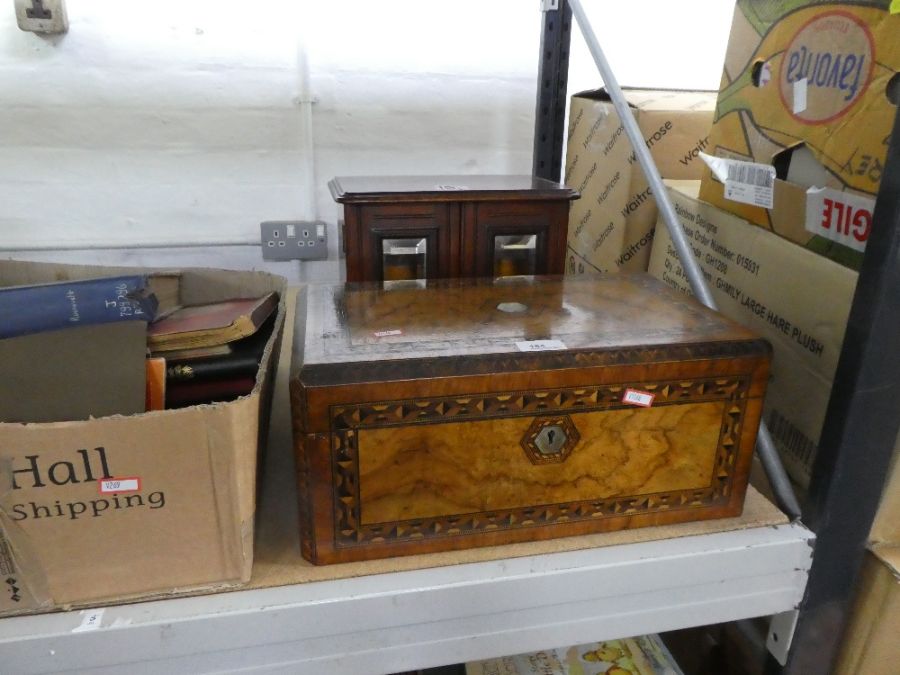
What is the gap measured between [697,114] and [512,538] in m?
0.79

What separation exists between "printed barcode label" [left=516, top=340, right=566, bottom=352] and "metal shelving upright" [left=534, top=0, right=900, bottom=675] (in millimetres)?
250

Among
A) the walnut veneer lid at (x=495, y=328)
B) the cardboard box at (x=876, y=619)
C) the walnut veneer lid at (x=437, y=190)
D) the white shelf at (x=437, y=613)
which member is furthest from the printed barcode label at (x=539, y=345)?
the cardboard box at (x=876, y=619)

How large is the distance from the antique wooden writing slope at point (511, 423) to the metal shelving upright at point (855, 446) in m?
0.07

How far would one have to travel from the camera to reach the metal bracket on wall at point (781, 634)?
0.69 metres

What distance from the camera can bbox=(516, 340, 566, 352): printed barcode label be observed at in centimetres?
58

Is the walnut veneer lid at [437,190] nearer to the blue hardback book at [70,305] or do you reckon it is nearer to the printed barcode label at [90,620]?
the blue hardback book at [70,305]

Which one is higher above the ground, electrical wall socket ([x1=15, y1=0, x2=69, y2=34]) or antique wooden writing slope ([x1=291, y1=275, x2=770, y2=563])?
electrical wall socket ([x1=15, y1=0, x2=69, y2=34])

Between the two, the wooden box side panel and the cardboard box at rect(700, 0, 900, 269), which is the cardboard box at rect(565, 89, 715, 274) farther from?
the wooden box side panel

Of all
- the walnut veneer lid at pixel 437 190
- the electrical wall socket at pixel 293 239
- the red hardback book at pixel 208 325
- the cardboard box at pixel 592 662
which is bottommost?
the cardboard box at pixel 592 662

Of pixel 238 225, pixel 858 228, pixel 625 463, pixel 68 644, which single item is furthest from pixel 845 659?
pixel 238 225

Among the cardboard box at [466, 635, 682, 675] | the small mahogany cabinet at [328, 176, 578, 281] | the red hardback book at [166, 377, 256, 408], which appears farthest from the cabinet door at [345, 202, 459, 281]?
the cardboard box at [466, 635, 682, 675]

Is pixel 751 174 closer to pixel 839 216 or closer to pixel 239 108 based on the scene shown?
pixel 839 216

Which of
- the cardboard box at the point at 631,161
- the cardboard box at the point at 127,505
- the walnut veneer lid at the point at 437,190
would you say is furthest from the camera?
the cardboard box at the point at 631,161

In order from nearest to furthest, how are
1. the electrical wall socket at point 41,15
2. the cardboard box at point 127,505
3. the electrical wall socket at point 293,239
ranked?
the cardboard box at point 127,505 < the electrical wall socket at point 41,15 < the electrical wall socket at point 293,239
